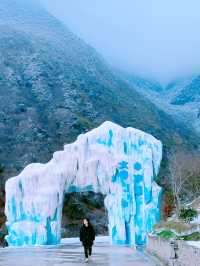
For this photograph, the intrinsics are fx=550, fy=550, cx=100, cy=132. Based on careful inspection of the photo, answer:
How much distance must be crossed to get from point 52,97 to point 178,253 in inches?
3808

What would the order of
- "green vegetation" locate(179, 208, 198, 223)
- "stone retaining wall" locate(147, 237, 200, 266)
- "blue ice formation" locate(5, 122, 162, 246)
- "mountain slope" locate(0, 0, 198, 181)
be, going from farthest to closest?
"mountain slope" locate(0, 0, 198, 181) < "blue ice formation" locate(5, 122, 162, 246) < "green vegetation" locate(179, 208, 198, 223) < "stone retaining wall" locate(147, 237, 200, 266)

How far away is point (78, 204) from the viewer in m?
66.1

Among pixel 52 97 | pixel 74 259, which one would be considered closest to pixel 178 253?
pixel 74 259

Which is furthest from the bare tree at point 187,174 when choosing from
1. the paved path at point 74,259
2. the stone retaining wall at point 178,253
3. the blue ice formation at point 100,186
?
the stone retaining wall at point 178,253

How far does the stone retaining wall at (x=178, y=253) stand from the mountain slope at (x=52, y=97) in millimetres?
59134

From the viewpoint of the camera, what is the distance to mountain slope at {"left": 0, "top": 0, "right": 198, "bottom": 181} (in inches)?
3639

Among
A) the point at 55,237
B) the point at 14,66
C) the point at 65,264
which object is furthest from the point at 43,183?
the point at 14,66

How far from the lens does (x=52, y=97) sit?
108m

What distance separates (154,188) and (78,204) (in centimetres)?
3508

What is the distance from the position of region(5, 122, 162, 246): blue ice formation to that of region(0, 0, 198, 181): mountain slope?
4363 cm

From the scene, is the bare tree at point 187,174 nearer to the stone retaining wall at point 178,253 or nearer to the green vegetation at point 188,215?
the green vegetation at point 188,215

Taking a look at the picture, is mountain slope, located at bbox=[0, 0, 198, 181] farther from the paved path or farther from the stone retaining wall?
the stone retaining wall

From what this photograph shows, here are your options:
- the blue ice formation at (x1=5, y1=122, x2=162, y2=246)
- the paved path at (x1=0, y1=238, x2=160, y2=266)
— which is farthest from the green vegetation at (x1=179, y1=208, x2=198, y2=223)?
the paved path at (x1=0, y1=238, x2=160, y2=266)

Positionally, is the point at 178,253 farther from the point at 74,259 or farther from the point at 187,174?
the point at 187,174
